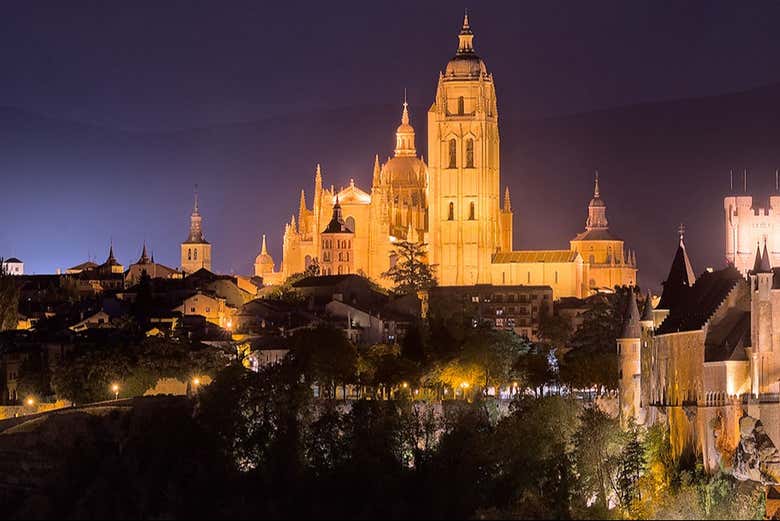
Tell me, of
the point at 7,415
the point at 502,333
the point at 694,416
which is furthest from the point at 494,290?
the point at 694,416

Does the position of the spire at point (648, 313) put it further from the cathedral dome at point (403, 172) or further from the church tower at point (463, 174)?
the cathedral dome at point (403, 172)

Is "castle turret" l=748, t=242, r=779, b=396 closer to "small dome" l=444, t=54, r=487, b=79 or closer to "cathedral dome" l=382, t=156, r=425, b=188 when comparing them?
"small dome" l=444, t=54, r=487, b=79

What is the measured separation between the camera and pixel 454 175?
136m

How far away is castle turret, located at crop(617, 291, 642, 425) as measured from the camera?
7112 cm

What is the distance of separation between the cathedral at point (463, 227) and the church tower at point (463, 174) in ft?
0.19

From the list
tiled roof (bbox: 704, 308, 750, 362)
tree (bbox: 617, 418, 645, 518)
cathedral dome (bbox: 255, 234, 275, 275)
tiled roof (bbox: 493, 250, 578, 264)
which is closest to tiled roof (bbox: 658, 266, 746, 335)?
tiled roof (bbox: 704, 308, 750, 362)

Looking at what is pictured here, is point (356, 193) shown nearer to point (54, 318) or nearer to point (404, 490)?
point (54, 318)

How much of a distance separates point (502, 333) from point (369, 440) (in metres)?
25.0

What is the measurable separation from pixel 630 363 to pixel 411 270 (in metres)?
62.1

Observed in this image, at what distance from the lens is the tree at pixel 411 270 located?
429 ft

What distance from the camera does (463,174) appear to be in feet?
447

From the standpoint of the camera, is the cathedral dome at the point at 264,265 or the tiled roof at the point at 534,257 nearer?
the tiled roof at the point at 534,257

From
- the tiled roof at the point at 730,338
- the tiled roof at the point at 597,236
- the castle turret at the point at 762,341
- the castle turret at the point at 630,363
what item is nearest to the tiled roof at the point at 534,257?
the tiled roof at the point at 597,236

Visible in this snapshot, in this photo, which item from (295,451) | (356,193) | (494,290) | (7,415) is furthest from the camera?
(356,193)
